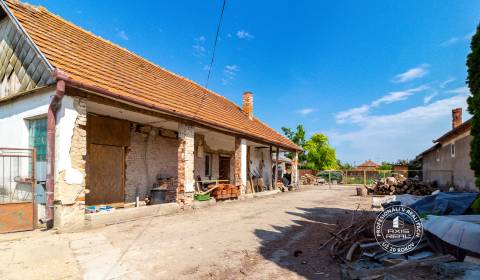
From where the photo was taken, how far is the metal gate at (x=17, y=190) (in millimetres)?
6109

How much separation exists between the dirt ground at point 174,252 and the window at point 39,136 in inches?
82.9

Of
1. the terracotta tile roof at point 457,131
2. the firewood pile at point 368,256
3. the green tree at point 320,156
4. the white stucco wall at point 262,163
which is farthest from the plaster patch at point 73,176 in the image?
the green tree at point 320,156

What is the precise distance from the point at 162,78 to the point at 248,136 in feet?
16.0

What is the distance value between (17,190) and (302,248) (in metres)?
7.68

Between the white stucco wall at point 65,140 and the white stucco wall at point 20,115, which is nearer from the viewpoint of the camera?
the white stucco wall at point 65,140

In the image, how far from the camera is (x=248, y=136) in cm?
1391

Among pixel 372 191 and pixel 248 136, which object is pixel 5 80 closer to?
pixel 248 136

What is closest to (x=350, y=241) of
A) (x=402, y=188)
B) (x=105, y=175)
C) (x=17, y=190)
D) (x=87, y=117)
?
(x=105, y=175)

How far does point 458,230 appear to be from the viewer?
13.1ft

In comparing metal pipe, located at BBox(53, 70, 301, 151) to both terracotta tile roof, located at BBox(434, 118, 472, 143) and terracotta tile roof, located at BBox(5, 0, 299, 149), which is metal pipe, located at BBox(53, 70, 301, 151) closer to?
terracotta tile roof, located at BBox(5, 0, 299, 149)

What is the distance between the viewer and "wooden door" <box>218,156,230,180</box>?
16.4m

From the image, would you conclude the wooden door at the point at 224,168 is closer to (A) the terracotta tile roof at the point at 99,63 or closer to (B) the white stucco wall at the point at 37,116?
(A) the terracotta tile roof at the point at 99,63

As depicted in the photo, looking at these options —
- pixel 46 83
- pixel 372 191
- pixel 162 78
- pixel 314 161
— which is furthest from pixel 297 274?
pixel 314 161

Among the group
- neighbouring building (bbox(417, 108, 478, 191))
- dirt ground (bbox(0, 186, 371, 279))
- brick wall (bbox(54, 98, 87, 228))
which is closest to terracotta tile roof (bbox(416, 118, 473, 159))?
neighbouring building (bbox(417, 108, 478, 191))
